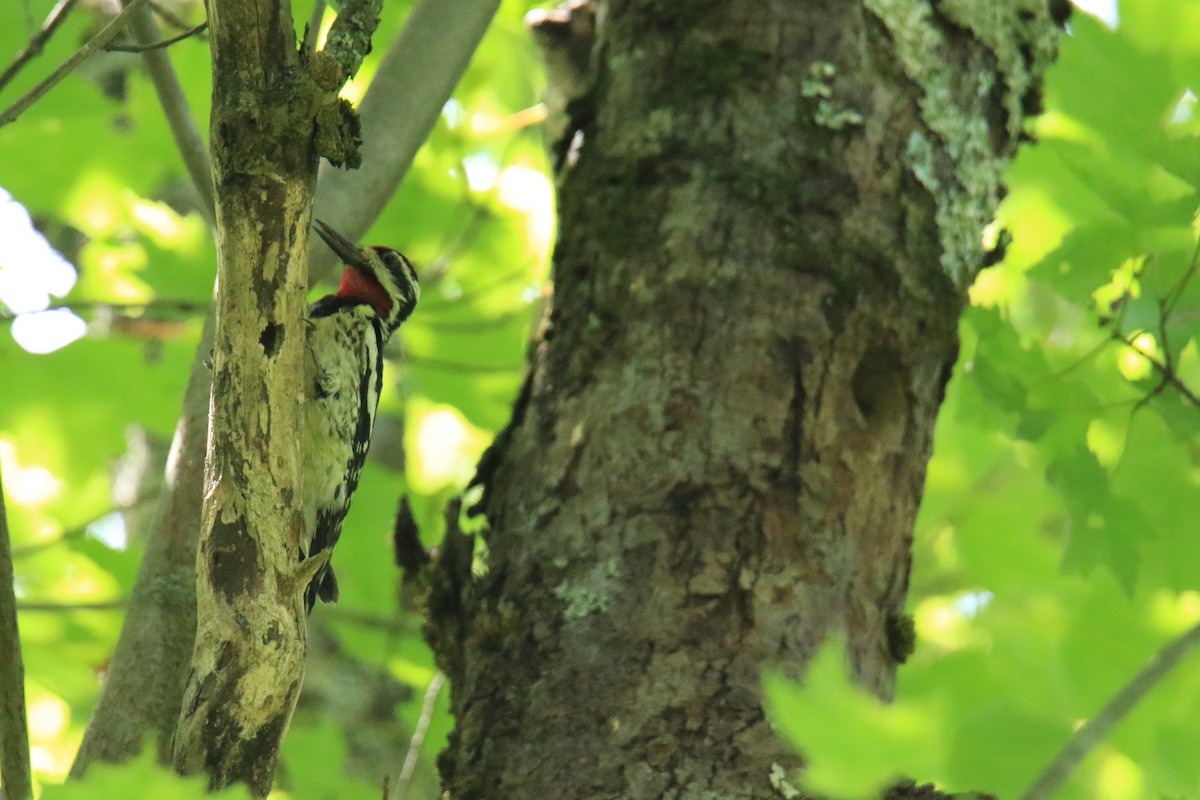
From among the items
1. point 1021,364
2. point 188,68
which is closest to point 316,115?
point 1021,364

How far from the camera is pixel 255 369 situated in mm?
2021

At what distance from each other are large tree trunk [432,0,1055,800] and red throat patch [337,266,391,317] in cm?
101

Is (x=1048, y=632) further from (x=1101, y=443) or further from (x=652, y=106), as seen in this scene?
(x=652, y=106)

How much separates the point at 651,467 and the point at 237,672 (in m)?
0.97

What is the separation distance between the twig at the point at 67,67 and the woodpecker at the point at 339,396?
1.13 meters

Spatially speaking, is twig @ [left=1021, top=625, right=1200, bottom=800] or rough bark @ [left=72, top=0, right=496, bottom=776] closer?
twig @ [left=1021, top=625, right=1200, bottom=800]

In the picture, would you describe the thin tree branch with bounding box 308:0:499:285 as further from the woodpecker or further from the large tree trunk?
the woodpecker

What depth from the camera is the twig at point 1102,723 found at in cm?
207

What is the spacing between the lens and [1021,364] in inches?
116

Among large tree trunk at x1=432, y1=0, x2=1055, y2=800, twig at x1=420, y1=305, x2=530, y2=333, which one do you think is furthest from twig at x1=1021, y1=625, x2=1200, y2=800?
twig at x1=420, y1=305, x2=530, y2=333

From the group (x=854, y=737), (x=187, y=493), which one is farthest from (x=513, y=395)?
(x=854, y=737)

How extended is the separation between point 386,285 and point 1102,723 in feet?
8.15

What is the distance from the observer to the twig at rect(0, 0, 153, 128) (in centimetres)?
217

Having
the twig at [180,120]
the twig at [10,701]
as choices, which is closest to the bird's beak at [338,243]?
the twig at [180,120]
